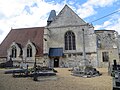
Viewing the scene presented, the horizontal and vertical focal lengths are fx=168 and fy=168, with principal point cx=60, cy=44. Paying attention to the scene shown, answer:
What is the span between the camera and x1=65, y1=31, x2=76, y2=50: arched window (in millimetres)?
33578

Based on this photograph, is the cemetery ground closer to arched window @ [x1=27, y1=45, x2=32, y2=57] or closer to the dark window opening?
the dark window opening

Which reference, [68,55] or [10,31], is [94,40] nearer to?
[68,55]

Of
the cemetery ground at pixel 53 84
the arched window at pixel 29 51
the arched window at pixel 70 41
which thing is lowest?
the cemetery ground at pixel 53 84

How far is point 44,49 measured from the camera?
3350 centimetres

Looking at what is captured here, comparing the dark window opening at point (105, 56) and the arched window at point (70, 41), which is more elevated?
the arched window at point (70, 41)

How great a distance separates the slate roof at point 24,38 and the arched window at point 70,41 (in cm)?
548

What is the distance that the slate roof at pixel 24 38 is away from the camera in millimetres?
35856

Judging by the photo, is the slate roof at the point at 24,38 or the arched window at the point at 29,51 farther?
the slate roof at the point at 24,38

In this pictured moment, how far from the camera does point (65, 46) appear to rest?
1334 inches

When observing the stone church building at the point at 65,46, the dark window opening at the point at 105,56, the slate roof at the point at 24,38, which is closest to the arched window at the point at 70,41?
the stone church building at the point at 65,46

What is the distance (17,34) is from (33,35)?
4652 mm

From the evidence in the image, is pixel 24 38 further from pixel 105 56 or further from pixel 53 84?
pixel 53 84

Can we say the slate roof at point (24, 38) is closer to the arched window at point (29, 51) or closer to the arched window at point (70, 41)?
the arched window at point (29, 51)

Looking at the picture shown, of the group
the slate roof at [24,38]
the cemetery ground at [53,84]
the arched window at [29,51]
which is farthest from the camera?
the slate roof at [24,38]
